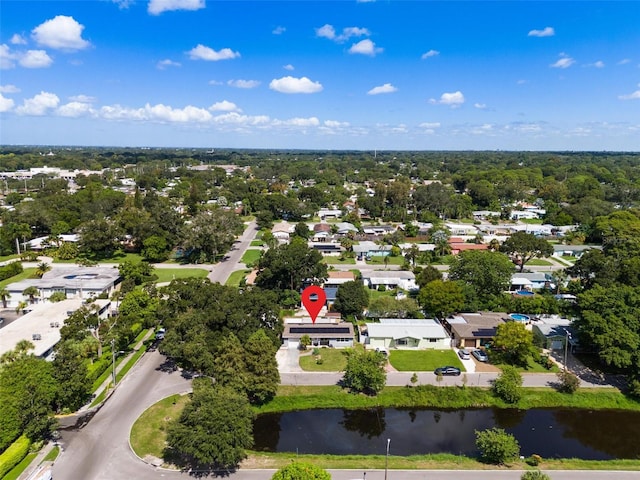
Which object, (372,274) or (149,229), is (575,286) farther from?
(149,229)

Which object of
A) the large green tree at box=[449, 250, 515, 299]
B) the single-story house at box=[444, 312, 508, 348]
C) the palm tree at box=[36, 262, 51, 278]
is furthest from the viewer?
the palm tree at box=[36, 262, 51, 278]

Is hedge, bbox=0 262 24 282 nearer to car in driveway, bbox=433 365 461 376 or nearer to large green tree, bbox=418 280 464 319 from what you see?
large green tree, bbox=418 280 464 319

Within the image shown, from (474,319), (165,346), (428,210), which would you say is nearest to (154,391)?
(165,346)

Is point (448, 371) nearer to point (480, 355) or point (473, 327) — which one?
point (480, 355)

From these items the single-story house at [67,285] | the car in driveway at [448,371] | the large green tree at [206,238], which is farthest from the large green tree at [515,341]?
the large green tree at [206,238]

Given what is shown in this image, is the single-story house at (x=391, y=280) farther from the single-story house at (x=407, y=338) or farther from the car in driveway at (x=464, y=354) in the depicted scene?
the car in driveway at (x=464, y=354)

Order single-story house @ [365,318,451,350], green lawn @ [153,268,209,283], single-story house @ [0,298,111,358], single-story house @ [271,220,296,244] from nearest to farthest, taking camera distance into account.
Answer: single-story house @ [0,298,111,358]
single-story house @ [365,318,451,350]
green lawn @ [153,268,209,283]
single-story house @ [271,220,296,244]

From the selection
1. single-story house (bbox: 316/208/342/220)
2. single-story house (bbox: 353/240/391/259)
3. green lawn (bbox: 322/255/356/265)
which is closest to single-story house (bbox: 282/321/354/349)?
green lawn (bbox: 322/255/356/265)
